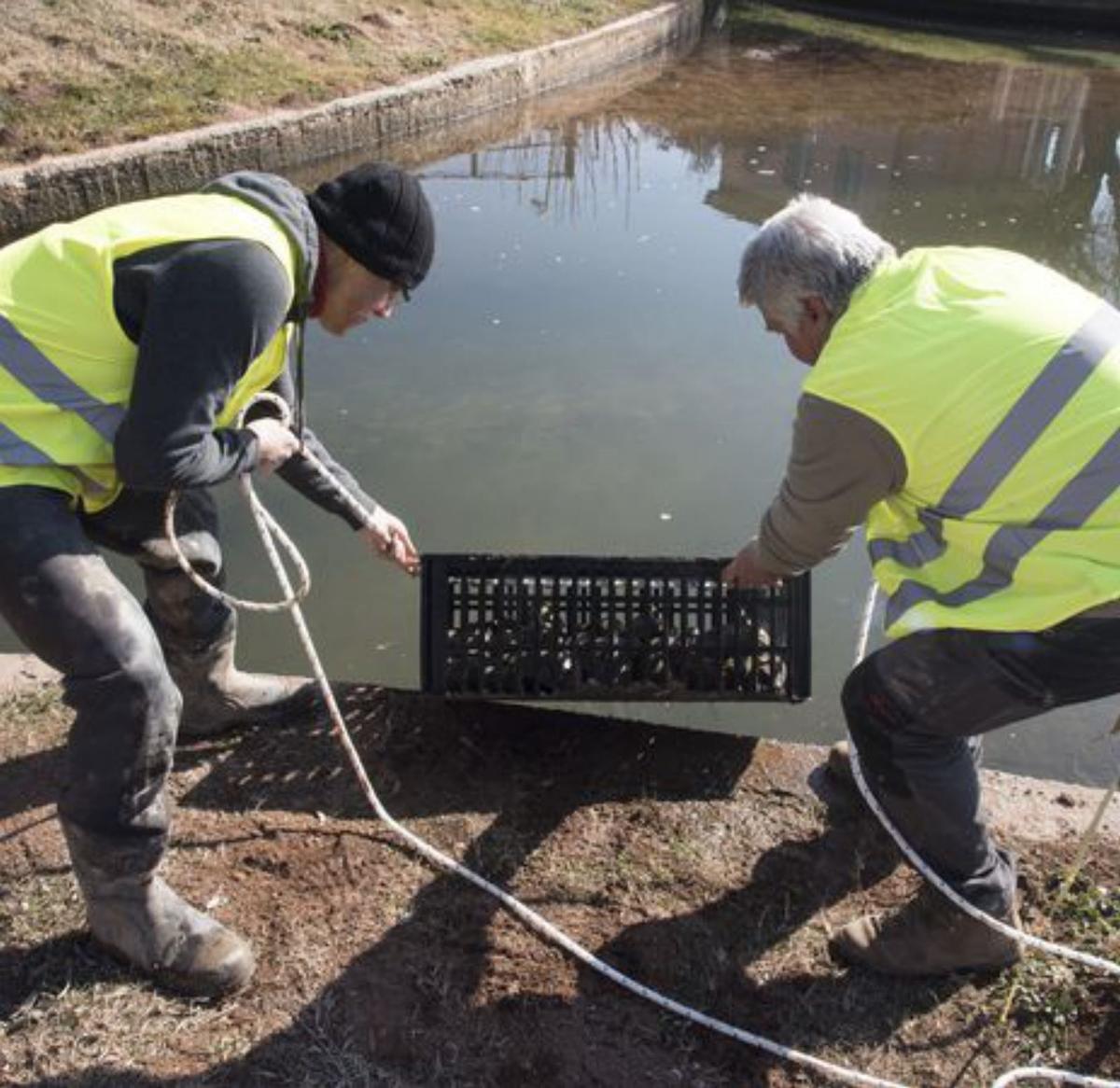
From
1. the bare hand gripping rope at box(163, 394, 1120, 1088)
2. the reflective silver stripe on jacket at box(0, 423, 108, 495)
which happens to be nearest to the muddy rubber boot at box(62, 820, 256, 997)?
the bare hand gripping rope at box(163, 394, 1120, 1088)

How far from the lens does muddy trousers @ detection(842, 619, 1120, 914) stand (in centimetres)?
213

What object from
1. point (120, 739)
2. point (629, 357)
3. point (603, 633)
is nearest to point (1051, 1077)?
point (603, 633)

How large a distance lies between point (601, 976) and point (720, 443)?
3.21 metres

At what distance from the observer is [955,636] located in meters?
2.19

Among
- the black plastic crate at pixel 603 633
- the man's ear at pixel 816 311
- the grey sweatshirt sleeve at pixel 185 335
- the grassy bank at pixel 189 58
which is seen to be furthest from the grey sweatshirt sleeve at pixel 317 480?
the grassy bank at pixel 189 58

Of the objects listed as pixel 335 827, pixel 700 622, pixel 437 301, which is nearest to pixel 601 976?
pixel 335 827

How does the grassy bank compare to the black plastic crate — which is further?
the grassy bank

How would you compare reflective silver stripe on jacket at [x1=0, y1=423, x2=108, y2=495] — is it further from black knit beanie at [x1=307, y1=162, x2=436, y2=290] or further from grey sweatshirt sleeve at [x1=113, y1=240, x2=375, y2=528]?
black knit beanie at [x1=307, y1=162, x2=436, y2=290]

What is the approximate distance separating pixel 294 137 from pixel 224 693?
7.17 m

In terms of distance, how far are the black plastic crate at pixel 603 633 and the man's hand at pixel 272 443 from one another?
0.70 metres

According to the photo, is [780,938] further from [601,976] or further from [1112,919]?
[1112,919]

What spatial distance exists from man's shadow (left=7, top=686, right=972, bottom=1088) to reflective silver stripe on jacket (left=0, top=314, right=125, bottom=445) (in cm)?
123

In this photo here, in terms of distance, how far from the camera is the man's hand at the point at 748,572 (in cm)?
262

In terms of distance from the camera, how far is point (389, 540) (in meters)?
3.05
